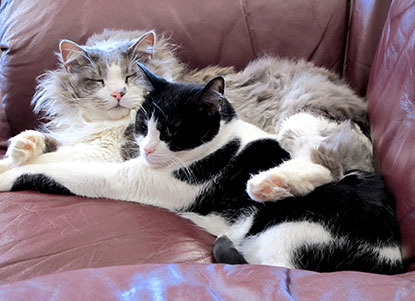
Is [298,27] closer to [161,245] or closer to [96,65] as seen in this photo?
[96,65]

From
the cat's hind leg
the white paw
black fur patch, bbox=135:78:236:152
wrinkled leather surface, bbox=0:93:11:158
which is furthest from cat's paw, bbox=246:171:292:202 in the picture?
wrinkled leather surface, bbox=0:93:11:158

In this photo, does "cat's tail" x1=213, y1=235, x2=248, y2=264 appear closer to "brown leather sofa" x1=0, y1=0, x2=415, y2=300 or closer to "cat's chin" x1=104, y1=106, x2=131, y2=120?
"brown leather sofa" x1=0, y1=0, x2=415, y2=300

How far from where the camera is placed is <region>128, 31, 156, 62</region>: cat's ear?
5.06 ft

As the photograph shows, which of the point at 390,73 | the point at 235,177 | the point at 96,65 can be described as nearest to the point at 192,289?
the point at 235,177

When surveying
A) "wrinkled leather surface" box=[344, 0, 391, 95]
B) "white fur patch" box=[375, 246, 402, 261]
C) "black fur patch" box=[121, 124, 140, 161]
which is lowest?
"black fur patch" box=[121, 124, 140, 161]

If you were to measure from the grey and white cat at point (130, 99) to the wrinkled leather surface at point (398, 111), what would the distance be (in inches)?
4.1

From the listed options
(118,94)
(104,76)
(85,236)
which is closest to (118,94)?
(118,94)

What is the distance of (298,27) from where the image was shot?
5.38ft

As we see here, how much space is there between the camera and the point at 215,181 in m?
1.26

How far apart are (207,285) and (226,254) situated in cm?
27

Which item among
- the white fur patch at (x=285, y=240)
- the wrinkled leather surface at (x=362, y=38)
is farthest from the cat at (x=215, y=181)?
the wrinkled leather surface at (x=362, y=38)

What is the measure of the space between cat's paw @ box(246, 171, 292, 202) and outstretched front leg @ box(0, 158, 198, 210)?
25cm

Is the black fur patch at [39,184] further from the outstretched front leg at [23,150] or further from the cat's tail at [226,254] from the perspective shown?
the cat's tail at [226,254]

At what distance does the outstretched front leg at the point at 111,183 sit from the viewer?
4.17 ft
